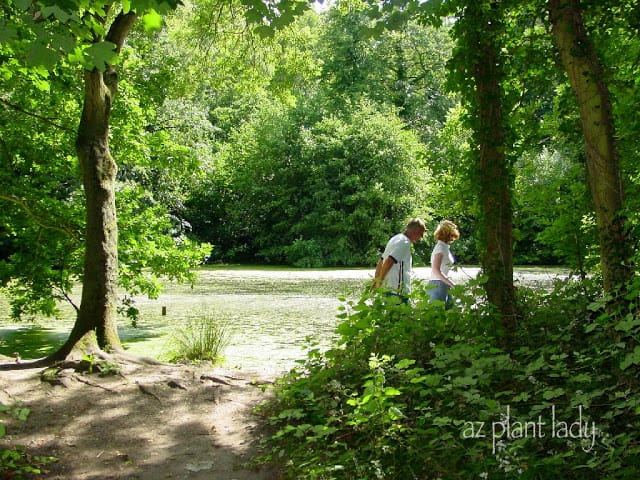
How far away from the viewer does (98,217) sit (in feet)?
21.4

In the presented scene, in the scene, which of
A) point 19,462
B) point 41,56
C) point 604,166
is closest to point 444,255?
point 604,166

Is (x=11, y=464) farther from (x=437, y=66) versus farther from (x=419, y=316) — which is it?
(x=437, y=66)

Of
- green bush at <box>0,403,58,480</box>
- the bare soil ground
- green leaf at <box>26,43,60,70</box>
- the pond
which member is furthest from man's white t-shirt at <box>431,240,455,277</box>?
green leaf at <box>26,43,60,70</box>

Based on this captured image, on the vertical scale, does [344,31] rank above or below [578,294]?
above

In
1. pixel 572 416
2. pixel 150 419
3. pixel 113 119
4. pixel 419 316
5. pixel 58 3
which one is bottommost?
pixel 150 419

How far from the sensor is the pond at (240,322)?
29.1 ft

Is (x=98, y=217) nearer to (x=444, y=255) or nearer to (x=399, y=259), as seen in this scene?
(x=399, y=259)

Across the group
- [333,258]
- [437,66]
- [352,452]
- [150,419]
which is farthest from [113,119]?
[437,66]

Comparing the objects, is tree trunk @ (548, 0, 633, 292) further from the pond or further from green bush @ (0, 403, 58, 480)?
green bush @ (0, 403, 58, 480)

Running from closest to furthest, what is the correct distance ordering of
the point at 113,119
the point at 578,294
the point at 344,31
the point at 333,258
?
the point at 578,294 < the point at 113,119 < the point at 333,258 < the point at 344,31

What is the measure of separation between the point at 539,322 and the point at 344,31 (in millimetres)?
36313

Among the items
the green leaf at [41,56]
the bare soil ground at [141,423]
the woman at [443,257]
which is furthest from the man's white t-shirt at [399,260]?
the green leaf at [41,56]

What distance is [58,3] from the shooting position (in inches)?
120

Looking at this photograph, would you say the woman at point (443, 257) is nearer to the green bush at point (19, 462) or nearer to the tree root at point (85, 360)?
the tree root at point (85, 360)
